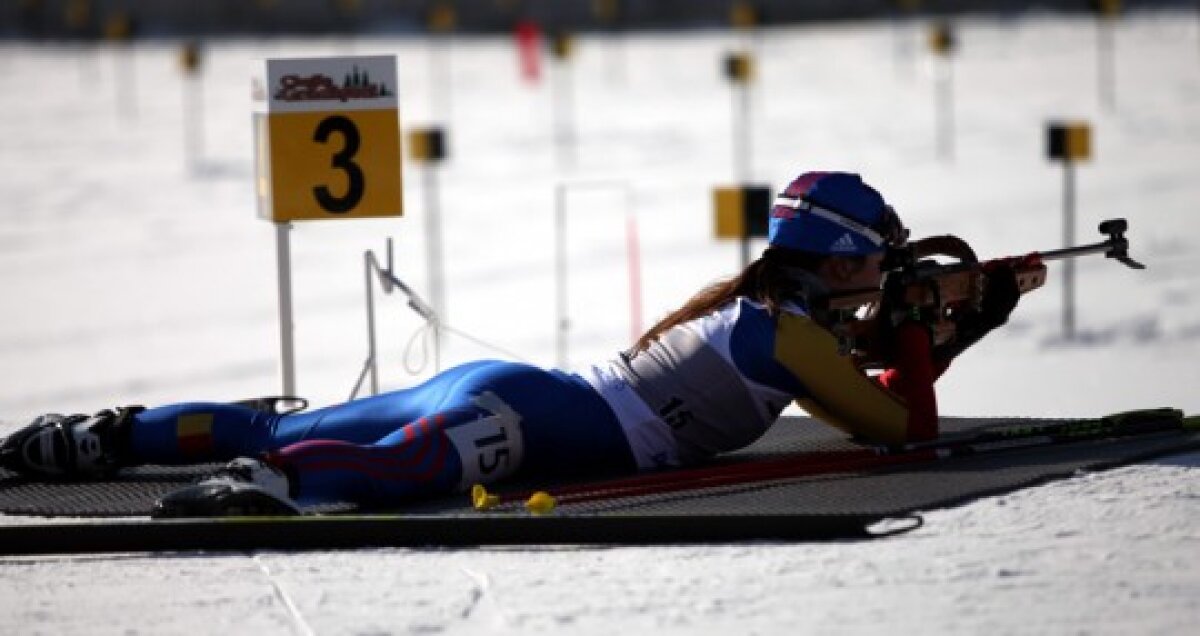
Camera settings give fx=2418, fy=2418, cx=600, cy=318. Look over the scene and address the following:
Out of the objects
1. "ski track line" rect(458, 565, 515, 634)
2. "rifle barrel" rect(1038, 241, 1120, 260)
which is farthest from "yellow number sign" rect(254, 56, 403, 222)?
"ski track line" rect(458, 565, 515, 634)

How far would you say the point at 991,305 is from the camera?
6.55 meters

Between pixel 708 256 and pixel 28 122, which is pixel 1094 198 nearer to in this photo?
pixel 708 256

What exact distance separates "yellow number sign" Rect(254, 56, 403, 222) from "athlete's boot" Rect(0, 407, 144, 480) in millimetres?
1249

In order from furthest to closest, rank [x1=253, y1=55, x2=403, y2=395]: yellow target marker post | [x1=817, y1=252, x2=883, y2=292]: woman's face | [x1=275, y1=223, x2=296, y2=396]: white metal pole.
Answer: [x1=275, y1=223, x2=296, y2=396]: white metal pole < [x1=253, y1=55, x2=403, y2=395]: yellow target marker post < [x1=817, y1=252, x2=883, y2=292]: woman's face

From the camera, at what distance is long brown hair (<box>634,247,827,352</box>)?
20.1ft

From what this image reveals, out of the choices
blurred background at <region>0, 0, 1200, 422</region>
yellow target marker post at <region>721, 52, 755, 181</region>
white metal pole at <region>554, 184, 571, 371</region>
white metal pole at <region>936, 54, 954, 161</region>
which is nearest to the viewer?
white metal pole at <region>554, 184, 571, 371</region>

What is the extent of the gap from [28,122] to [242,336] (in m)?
14.3

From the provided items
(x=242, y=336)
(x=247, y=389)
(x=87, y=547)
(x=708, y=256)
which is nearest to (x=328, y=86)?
(x=87, y=547)

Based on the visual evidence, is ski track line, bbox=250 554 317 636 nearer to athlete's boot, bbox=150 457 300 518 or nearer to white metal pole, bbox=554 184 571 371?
athlete's boot, bbox=150 457 300 518

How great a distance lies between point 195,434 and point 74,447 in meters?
0.36

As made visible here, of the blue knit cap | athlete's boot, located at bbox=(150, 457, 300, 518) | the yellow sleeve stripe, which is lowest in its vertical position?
athlete's boot, located at bbox=(150, 457, 300, 518)

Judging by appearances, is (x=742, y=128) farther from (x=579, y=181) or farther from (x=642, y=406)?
(x=642, y=406)

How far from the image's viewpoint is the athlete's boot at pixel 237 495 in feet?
18.5

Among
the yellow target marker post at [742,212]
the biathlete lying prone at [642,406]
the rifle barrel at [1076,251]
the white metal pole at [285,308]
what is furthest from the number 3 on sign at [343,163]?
the rifle barrel at [1076,251]
